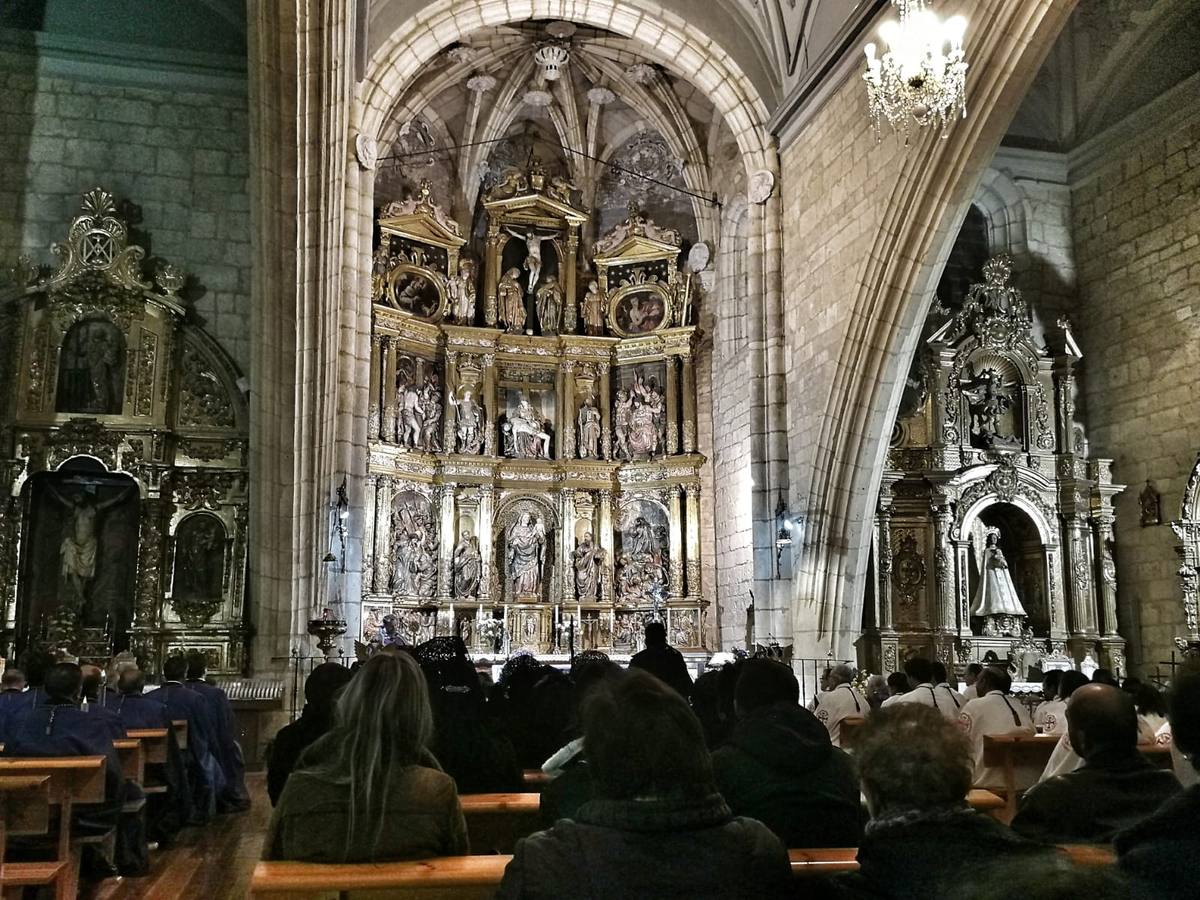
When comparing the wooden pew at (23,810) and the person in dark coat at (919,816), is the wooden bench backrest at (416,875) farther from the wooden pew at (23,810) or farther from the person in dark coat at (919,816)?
the wooden pew at (23,810)

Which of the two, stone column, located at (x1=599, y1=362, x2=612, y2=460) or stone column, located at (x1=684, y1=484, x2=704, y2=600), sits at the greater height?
stone column, located at (x1=599, y1=362, x2=612, y2=460)

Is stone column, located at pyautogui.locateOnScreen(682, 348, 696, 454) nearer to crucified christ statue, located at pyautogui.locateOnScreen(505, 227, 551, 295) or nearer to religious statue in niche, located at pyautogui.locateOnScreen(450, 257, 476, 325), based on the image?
crucified christ statue, located at pyautogui.locateOnScreen(505, 227, 551, 295)

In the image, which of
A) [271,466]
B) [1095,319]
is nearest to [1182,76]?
[1095,319]

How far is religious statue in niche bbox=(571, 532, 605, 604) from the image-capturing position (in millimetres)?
17797

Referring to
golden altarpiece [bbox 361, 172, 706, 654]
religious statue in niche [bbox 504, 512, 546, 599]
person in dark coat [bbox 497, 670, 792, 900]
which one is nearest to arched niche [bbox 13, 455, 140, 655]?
golden altarpiece [bbox 361, 172, 706, 654]

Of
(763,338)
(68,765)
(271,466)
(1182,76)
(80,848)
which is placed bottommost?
(80,848)

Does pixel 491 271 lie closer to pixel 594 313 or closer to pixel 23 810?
pixel 594 313

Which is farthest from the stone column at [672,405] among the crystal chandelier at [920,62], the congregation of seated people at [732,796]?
the congregation of seated people at [732,796]

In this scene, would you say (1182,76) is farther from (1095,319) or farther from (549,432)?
(549,432)

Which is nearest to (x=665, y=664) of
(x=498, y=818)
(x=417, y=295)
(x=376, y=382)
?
(x=498, y=818)

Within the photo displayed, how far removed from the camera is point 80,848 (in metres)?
5.52

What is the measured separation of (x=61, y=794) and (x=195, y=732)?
3203 mm

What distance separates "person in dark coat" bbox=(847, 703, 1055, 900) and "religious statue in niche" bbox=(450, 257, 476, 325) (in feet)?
53.6

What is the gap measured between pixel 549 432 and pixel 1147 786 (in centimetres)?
1583
